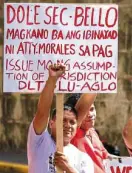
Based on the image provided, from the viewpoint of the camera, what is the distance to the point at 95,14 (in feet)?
15.3

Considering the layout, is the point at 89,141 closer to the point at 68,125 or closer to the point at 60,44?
the point at 68,125

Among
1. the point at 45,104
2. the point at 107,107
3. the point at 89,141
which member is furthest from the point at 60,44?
the point at 107,107

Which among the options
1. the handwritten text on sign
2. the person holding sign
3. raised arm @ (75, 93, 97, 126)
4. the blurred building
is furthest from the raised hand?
the blurred building

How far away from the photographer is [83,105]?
5.11 metres

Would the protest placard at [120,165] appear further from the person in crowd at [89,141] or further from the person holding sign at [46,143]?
the person holding sign at [46,143]

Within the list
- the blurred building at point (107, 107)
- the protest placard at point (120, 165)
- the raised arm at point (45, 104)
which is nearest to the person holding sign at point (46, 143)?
the raised arm at point (45, 104)

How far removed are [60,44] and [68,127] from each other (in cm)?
50

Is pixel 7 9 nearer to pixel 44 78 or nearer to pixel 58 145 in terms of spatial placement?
pixel 44 78

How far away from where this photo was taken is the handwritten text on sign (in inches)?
180

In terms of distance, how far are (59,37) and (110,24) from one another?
329mm

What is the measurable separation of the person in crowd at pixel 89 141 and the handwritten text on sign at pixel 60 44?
468 mm

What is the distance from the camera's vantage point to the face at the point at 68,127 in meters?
4.57

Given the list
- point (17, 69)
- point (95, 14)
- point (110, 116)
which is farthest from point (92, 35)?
point (110, 116)

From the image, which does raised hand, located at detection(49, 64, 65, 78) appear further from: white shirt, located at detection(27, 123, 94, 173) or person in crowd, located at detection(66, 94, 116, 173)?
person in crowd, located at detection(66, 94, 116, 173)
